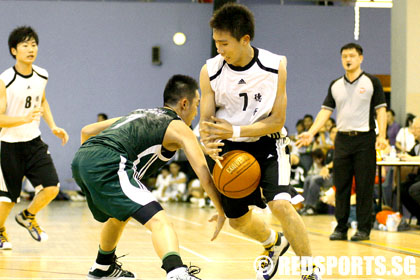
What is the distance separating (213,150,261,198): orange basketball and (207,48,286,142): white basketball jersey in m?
0.24

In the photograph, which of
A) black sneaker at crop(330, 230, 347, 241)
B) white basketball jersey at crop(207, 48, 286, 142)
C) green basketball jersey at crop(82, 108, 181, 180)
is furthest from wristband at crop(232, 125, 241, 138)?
black sneaker at crop(330, 230, 347, 241)

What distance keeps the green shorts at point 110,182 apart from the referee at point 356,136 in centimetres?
384

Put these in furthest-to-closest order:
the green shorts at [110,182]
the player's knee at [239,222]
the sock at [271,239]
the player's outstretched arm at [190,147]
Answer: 1. the sock at [271,239]
2. the player's knee at [239,222]
3. the player's outstretched arm at [190,147]
4. the green shorts at [110,182]

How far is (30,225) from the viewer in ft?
21.4

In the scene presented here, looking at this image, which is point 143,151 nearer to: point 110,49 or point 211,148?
point 211,148

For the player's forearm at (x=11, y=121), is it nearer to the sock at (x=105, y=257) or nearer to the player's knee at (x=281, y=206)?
the sock at (x=105, y=257)

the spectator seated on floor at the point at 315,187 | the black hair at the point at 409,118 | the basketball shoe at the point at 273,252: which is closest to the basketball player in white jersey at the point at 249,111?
the basketball shoe at the point at 273,252

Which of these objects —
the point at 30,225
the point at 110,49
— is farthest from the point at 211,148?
the point at 110,49

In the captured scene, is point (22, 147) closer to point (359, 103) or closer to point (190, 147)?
point (190, 147)

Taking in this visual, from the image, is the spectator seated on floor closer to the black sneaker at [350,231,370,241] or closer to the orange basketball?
the black sneaker at [350,231,370,241]

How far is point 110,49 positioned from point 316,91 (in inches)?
208

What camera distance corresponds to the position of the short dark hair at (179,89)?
4.16 m

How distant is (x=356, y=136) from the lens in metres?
7.34

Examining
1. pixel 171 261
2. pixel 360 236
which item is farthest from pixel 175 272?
pixel 360 236
